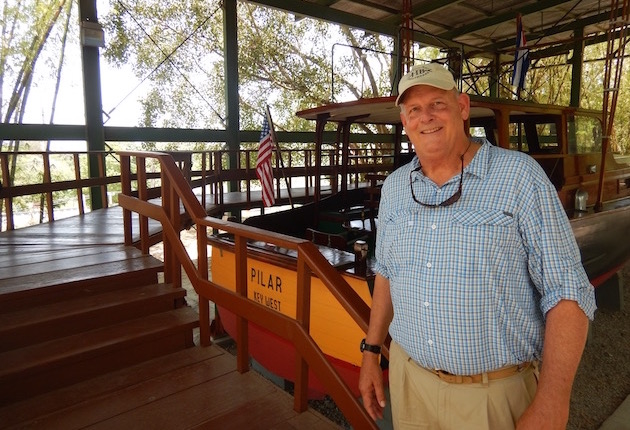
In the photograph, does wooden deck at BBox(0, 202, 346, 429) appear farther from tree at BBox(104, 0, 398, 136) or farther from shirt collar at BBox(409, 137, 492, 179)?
tree at BBox(104, 0, 398, 136)

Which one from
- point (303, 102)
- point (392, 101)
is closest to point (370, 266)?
point (392, 101)

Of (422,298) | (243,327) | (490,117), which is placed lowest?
(243,327)

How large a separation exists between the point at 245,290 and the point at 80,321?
128cm

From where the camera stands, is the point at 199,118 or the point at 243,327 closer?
the point at 243,327

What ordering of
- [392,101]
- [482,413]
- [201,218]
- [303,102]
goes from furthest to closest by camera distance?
[303,102], [392,101], [201,218], [482,413]

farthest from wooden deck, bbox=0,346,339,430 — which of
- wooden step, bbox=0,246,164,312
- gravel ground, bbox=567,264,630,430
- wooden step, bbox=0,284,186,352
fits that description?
gravel ground, bbox=567,264,630,430

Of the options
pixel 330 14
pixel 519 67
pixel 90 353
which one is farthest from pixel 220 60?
pixel 90 353

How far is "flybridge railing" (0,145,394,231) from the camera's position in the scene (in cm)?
627

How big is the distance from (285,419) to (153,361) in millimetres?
1217

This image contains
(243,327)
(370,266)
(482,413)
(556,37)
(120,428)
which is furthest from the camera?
(556,37)

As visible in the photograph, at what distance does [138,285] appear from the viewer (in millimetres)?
3762

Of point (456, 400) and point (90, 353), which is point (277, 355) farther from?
point (456, 400)

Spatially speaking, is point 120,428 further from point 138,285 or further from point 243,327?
point 138,285

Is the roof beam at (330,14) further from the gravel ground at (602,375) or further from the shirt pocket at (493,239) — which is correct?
the shirt pocket at (493,239)
